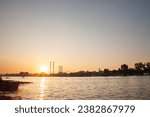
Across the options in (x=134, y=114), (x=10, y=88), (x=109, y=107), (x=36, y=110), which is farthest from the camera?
(x=10, y=88)

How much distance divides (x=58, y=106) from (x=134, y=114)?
4.99 metres

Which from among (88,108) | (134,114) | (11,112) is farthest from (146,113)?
(11,112)

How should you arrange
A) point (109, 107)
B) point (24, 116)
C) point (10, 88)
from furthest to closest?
point (10, 88) < point (109, 107) < point (24, 116)

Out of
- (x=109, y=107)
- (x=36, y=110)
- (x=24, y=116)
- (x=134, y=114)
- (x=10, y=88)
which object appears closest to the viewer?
(x=24, y=116)

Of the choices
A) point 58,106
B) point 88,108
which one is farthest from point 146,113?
point 58,106

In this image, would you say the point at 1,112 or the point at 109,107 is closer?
the point at 1,112

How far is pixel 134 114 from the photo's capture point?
611 inches

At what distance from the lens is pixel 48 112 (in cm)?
1599

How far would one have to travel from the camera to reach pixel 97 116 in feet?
48.5

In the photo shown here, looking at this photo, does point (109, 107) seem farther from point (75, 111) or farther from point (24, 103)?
point (24, 103)

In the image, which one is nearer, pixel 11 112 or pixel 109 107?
pixel 11 112

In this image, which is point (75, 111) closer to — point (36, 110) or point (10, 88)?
point (36, 110)

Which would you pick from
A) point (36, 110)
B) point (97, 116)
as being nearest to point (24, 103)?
point (36, 110)

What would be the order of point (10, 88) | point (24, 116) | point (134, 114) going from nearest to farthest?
point (24, 116) < point (134, 114) < point (10, 88)
